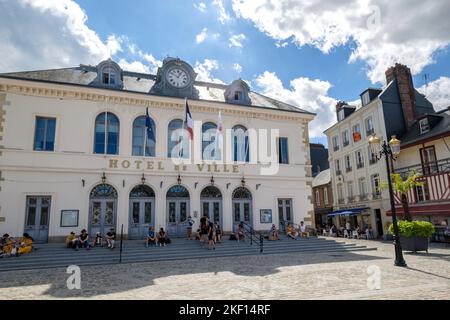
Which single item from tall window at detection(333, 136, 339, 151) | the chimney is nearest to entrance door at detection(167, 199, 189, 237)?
the chimney

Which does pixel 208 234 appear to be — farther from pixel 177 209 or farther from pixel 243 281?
pixel 243 281

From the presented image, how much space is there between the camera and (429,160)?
75.7ft

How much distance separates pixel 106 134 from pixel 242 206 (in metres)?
8.32

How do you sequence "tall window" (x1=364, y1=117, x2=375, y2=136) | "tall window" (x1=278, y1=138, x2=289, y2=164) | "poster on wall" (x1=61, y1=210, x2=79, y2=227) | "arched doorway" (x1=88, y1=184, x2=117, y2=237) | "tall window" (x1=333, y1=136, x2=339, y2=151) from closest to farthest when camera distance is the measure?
1. "poster on wall" (x1=61, y1=210, x2=79, y2=227)
2. "arched doorway" (x1=88, y1=184, x2=117, y2=237)
3. "tall window" (x1=278, y1=138, x2=289, y2=164)
4. "tall window" (x1=364, y1=117, x2=375, y2=136)
5. "tall window" (x1=333, y1=136, x2=339, y2=151)

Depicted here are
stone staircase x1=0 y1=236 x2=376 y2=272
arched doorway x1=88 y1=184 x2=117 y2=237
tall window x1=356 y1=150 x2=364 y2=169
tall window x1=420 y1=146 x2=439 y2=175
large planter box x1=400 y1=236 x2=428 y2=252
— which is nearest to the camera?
stone staircase x1=0 y1=236 x2=376 y2=272

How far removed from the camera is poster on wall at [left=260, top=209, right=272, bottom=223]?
60.1 feet

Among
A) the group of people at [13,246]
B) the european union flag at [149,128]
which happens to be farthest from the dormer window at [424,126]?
the group of people at [13,246]

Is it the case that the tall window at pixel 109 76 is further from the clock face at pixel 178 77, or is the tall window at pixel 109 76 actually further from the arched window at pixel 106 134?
the clock face at pixel 178 77

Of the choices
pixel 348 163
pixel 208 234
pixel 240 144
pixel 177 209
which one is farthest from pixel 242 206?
pixel 348 163

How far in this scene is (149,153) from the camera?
55.7 ft

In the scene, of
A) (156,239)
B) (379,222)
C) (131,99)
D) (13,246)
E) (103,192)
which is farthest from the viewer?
(379,222)

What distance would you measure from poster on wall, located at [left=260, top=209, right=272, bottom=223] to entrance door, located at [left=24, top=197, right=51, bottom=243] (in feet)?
35.8

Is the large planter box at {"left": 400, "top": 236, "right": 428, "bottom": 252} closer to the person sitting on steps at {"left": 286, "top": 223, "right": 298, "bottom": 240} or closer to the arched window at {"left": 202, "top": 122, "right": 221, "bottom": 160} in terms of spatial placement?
the person sitting on steps at {"left": 286, "top": 223, "right": 298, "bottom": 240}
